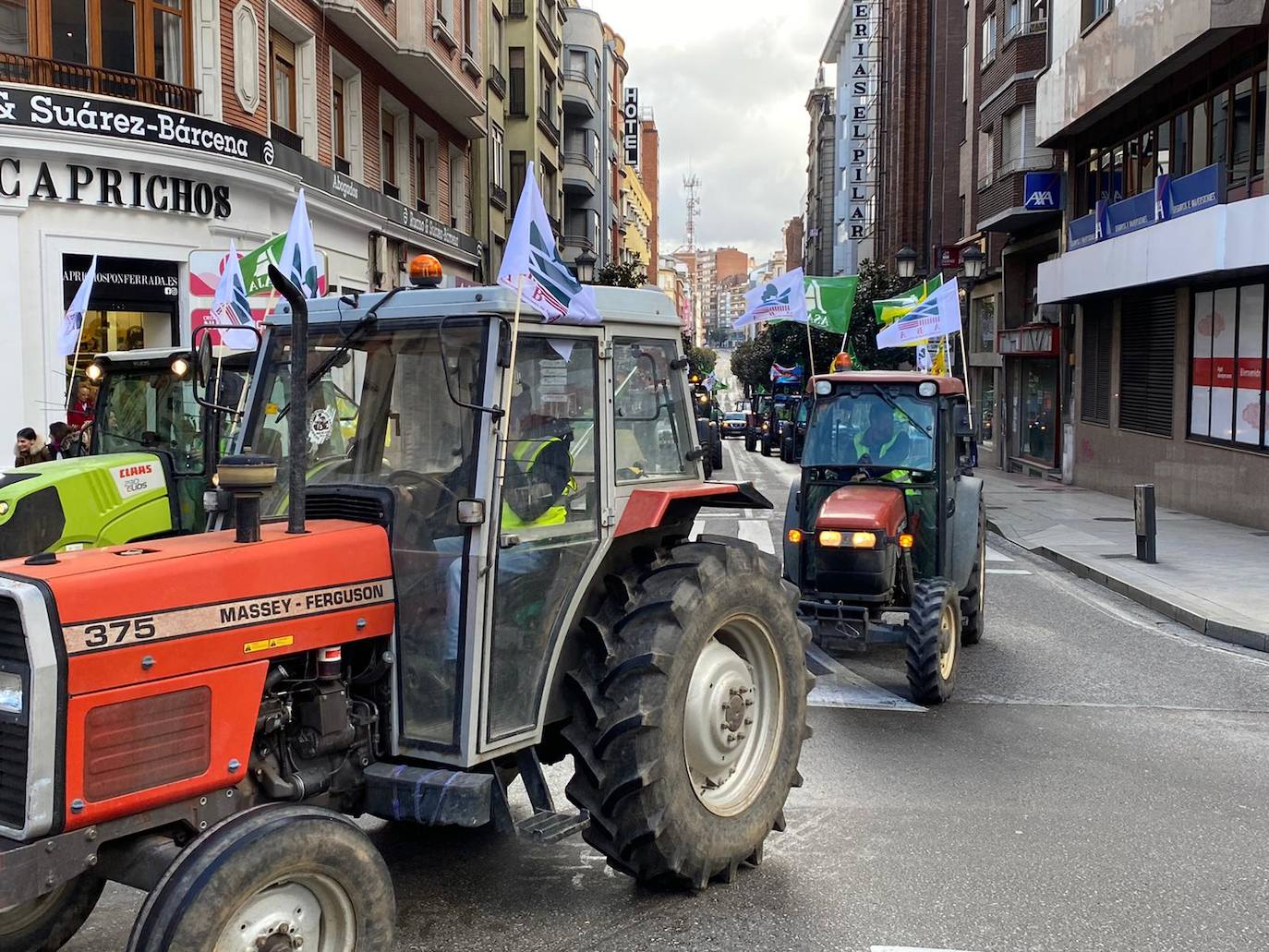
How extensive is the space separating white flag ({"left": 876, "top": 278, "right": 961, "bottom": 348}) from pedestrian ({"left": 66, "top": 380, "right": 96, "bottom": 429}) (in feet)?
35.7

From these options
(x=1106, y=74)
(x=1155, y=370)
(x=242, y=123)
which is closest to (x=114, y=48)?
(x=242, y=123)

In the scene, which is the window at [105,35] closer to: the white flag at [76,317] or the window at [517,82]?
the white flag at [76,317]

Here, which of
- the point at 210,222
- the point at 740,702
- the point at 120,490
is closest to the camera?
the point at 740,702

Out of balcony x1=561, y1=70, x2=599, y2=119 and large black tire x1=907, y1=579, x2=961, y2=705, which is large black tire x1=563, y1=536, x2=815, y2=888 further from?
balcony x1=561, y1=70, x2=599, y2=119

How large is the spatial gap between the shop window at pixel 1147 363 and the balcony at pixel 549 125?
25.1m

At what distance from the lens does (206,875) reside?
3.26m

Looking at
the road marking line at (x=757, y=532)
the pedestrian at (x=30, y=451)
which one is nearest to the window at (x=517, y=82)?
the road marking line at (x=757, y=532)

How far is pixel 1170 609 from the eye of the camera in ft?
38.2

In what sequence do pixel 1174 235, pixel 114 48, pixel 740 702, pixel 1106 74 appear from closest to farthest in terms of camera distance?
pixel 740 702 → pixel 114 48 → pixel 1174 235 → pixel 1106 74

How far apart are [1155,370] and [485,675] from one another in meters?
20.5

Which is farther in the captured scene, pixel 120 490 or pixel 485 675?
pixel 120 490

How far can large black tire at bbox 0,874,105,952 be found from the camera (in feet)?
12.6

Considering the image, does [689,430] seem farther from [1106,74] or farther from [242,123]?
[1106,74]

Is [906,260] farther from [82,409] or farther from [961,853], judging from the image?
[961,853]
